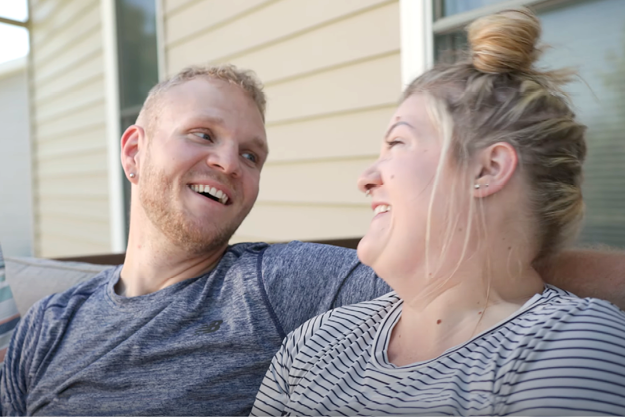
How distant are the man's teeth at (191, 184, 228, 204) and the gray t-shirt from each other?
0.20 m

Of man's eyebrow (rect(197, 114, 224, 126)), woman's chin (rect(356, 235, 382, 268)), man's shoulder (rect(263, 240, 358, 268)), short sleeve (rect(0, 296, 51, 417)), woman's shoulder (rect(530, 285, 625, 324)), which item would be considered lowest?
short sleeve (rect(0, 296, 51, 417))

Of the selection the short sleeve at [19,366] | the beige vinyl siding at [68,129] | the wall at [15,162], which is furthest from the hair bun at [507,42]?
the wall at [15,162]

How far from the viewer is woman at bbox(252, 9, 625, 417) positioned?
3.31ft

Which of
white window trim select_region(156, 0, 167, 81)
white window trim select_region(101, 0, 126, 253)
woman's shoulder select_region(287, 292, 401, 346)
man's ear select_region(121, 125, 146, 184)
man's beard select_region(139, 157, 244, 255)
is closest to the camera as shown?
woman's shoulder select_region(287, 292, 401, 346)

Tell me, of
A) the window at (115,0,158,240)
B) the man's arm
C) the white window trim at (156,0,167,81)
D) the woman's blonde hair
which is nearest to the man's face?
the woman's blonde hair

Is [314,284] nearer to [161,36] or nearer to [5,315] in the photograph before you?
[5,315]

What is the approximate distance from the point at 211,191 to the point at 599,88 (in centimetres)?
133

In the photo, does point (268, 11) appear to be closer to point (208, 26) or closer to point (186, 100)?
point (208, 26)

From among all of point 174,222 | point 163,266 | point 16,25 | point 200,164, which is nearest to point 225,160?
point 200,164

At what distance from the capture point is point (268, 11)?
309cm

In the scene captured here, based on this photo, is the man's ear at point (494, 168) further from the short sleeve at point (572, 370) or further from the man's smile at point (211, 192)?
the man's smile at point (211, 192)

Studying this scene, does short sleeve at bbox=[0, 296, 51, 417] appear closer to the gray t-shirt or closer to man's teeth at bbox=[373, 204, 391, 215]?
the gray t-shirt

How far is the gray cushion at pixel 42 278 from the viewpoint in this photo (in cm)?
217

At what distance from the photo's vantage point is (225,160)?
1665 mm
